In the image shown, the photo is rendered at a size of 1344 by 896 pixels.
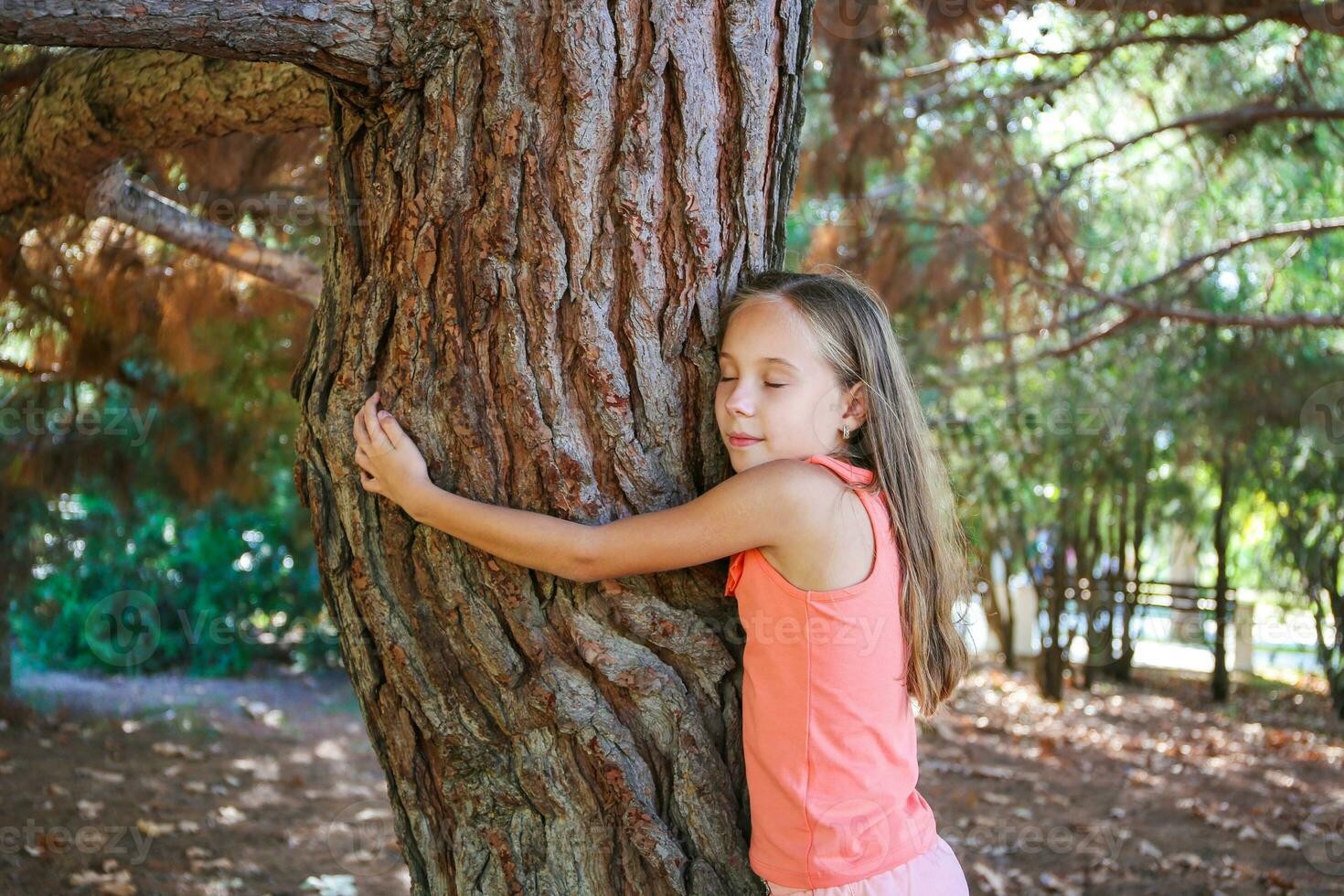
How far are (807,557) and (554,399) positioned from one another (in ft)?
1.58

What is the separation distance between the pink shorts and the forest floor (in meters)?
3.04

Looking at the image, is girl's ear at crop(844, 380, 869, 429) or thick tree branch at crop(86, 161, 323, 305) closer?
girl's ear at crop(844, 380, 869, 429)

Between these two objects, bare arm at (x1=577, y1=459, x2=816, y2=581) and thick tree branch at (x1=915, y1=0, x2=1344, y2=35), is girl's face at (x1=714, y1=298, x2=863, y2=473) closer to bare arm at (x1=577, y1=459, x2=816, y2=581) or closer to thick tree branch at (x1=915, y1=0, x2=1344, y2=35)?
bare arm at (x1=577, y1=459, x2=816, y2=581)

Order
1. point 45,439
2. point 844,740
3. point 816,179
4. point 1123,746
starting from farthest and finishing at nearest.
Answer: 1. point 1123,746
2. point 816,179
3. point 45,439
4. point 844,740

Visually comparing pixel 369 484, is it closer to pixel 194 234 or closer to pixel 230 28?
pixel 230 28

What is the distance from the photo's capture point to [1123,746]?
313 inches

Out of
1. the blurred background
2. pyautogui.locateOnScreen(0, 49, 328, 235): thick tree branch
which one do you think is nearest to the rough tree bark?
pyautogui.locateOnScreen(0, 49, 328, 235): thick tree branch

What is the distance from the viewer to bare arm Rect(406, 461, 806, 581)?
1795 millimetres

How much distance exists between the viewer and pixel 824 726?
182cm

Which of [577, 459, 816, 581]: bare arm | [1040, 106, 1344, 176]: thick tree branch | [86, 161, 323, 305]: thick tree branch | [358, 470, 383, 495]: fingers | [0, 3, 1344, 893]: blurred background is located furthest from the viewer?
[1040, 106, 1344, 176]: thick tree branch

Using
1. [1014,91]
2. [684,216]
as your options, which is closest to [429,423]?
[684,216]

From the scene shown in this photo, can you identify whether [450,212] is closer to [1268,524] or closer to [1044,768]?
[1044,768]

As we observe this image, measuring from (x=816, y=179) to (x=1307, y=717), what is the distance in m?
6.60

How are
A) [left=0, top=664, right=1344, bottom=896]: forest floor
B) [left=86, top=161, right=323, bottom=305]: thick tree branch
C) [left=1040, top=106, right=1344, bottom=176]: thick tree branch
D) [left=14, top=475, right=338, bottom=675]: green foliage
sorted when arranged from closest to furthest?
[left=86, top=161, right=323, bottom=305]: thick tree branch
[left=0, top=664, right=1344, bottom=896]: forest floor
[left=1040, top=106, right=1344, bottom=176]: thick tree branch
[left=14, top=475, right=338, bottom=675]: green foliage
